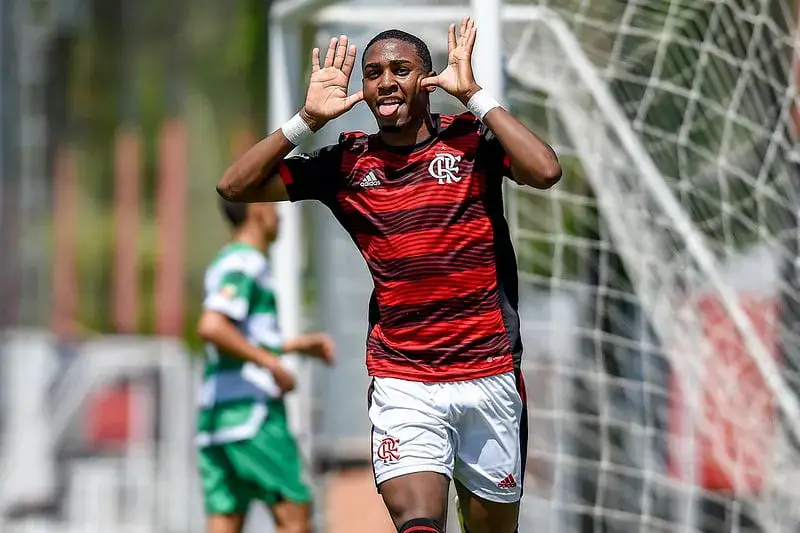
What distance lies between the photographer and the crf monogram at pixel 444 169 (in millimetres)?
4492

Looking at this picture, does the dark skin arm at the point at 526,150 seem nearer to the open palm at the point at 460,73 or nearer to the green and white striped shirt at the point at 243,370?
the open palm at the point at 460,73

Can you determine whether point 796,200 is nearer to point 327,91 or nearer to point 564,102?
point 564,102

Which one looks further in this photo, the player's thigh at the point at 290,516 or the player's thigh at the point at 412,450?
the player's thigh at the point at 290,516

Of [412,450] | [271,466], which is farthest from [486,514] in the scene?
[271,466]

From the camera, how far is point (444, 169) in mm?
4492

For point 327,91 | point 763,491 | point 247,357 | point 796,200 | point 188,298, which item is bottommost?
point 188,298

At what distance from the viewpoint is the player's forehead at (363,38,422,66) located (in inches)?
173

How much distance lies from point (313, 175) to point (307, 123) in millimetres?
184

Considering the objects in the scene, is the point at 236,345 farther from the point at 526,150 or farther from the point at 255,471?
the point at 526,150

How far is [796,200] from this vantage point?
267 inches

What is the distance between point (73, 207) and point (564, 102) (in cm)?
1887

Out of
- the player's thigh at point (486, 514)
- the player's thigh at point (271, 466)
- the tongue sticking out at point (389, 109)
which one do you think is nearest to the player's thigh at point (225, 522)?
the player's thigh at point (271, 466)

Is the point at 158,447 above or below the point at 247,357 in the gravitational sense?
below

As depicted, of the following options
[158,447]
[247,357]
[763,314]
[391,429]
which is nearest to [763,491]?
[763,314]
